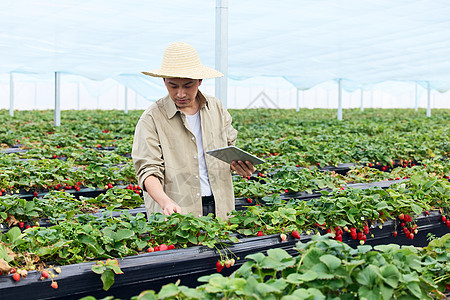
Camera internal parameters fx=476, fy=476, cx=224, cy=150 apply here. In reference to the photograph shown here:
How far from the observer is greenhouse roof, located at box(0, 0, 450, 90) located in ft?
21.7

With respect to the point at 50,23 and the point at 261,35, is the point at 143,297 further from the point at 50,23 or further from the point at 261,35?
the point at 261,35

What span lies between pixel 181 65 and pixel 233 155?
548mm

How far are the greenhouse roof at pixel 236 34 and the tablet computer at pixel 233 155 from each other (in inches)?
169

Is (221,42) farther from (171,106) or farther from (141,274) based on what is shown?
(141,274)

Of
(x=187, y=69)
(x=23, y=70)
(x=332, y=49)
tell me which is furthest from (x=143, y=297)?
(x=23, y=70)

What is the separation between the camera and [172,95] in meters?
2.55

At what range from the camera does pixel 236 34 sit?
8266mm

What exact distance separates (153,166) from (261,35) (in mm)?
6338

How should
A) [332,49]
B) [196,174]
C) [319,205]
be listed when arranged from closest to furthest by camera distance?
[196,174] → [319,205] → [332,49]

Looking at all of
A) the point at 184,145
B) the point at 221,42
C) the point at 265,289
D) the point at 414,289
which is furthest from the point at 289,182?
the point at 265,289

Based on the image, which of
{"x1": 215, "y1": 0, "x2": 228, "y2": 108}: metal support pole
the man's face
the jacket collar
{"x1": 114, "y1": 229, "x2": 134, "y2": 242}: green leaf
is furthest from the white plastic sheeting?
{"x1": 114, "y1": 229, "x2": 134, "y2": 242}: green leaf

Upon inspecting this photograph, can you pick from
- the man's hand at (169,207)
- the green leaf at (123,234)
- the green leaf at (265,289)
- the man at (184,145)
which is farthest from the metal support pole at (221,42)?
the green leaf at (265,289)

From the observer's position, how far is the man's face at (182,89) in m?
2.51

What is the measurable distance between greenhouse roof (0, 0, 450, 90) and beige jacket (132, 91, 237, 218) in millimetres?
4024
